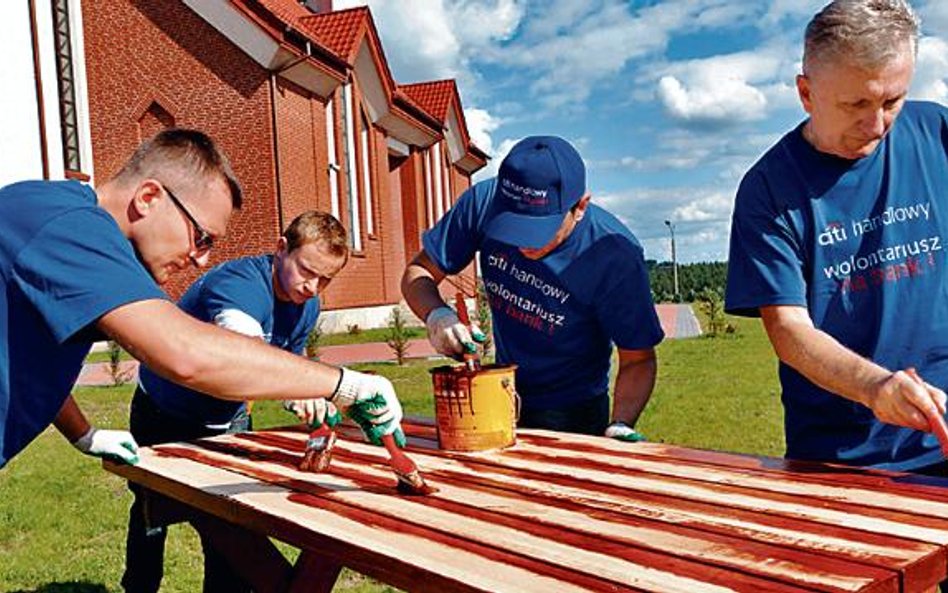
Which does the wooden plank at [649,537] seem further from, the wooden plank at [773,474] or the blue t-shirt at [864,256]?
the blue t-shirt at [864,256]

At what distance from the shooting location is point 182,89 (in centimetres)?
1639

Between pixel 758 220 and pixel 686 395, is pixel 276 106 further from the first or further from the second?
pixel 758 220

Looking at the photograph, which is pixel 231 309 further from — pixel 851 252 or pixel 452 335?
pixel 851 252

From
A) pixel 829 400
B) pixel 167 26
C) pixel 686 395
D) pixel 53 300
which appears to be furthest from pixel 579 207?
pixel 167 26

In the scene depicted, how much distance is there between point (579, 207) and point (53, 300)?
158cm

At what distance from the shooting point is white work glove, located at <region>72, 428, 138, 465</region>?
8.96 ft

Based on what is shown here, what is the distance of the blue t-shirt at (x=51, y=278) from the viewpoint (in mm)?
1797

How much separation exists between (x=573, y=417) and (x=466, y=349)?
1.87 ft

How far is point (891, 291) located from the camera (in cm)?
212

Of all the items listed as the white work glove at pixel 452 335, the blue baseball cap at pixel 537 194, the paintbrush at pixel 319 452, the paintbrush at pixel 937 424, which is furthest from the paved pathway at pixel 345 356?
the paintbrush at pixel 937 424

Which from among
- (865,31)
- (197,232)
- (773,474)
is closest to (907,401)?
(773,474)

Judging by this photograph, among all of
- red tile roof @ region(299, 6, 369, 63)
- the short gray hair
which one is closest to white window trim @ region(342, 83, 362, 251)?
red tile roof @ region(299, 6, 369, 63)

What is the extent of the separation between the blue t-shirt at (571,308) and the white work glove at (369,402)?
96cm

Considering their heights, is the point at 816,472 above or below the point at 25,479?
above
